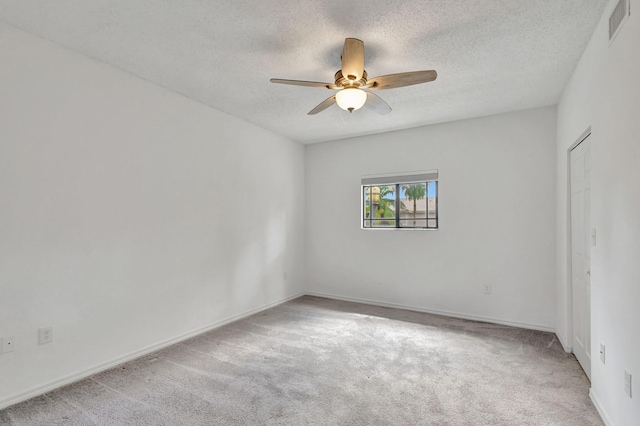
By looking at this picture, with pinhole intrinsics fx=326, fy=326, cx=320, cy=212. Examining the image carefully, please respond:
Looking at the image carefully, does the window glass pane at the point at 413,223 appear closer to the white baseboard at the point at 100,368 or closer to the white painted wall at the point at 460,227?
the white painted wall at the point at 460,227

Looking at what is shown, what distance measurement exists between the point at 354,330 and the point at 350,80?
8.58 feet

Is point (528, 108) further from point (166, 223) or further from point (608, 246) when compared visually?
point (166, 223)

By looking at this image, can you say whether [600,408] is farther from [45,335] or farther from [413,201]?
[45,335]

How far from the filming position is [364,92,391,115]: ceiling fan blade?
8.46 ft

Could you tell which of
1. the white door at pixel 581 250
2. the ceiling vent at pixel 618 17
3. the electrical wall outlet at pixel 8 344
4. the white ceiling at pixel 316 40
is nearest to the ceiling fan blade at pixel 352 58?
the white ceiling at pixel 316 40

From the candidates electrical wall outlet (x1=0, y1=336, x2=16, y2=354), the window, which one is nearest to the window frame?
the window

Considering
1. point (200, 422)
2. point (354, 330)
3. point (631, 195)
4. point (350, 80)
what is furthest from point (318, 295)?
point (631, 195)

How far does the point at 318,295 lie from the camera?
206 inches

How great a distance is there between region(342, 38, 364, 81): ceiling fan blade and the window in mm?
2495

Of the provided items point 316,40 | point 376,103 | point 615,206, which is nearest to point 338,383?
point 615,206

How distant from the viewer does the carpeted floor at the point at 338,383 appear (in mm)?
2051

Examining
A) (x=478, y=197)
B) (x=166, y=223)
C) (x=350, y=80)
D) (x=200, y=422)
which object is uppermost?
(x=350, y=80)

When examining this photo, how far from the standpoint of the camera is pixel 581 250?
8.91 feet

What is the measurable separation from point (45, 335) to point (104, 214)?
957 mm
